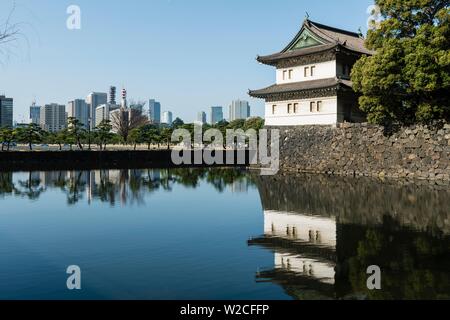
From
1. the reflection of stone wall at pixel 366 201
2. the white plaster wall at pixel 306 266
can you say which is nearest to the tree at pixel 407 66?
the reflection of stone wall at pixel 366 201

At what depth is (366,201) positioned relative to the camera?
19562 millimetres

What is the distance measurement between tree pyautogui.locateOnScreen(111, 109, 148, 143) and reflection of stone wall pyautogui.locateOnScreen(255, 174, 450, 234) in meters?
56.6

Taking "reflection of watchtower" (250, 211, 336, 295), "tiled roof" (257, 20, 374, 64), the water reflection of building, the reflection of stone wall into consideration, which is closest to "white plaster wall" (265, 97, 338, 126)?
"tiled roof" (257, 20, 374, 64)

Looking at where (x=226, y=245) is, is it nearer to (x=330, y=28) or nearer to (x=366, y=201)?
(x=366, y=201)

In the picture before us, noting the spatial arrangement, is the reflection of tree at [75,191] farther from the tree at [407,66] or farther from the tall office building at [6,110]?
the tall office building at [6,110]

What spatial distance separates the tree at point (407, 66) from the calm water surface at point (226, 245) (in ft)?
29.1

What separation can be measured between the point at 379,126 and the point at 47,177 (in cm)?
2501

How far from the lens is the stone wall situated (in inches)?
1164

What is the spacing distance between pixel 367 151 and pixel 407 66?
25.8 ft

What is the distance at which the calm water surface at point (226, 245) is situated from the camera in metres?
8.19

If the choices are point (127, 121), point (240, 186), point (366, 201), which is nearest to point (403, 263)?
point (366, 201)

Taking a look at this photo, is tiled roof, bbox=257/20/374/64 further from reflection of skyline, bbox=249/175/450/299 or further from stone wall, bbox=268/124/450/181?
reflection of skyline, bbox=249/175/450/299

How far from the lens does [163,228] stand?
555 inches
